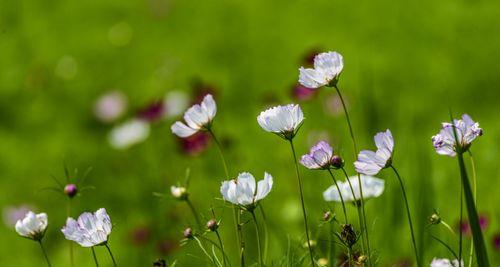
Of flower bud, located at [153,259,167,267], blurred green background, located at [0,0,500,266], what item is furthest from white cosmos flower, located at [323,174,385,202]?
blurred green background, located at [0,0,500,266]

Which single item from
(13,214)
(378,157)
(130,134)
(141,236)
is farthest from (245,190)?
(130,134)

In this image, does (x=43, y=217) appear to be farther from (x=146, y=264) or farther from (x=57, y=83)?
(x=57, y=83)

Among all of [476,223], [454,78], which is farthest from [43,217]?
[454,78]

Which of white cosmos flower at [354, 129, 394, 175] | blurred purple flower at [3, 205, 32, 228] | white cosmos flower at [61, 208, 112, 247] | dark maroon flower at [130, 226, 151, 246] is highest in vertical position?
white cosmos flower at [354, 129, 394, 175]

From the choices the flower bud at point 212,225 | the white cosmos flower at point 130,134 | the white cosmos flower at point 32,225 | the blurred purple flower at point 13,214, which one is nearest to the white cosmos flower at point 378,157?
the flower bud at point 212,225

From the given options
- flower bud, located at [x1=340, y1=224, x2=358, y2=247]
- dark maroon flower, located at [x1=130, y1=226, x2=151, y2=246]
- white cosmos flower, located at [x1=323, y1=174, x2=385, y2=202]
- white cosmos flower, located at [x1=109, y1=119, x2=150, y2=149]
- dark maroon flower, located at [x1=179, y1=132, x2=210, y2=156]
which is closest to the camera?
flower bud, located at [x1=340, y1=224, x2=358, y2=247]

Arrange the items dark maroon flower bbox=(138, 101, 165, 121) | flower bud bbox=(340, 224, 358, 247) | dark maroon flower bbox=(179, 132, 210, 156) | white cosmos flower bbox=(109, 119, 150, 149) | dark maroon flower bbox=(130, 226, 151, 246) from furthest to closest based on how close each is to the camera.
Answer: white cosmos flower bbox=(109, 119, 150, 149) < dark maroon flower bbox=(138, 101, 165, 121) < dark maroon flower bbox=(179, 132, 210, 156) < dark maroon flower bbox=(130, 226, 151, 246) < flower bud bbox=(340, 224, 358, 247)

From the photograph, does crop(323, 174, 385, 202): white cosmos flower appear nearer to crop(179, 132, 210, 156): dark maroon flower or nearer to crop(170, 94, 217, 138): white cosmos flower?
crop(170, 94, 217, 138): white cosmos flower
